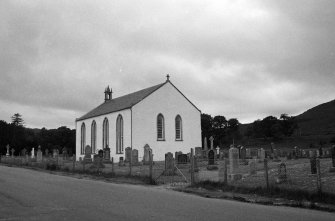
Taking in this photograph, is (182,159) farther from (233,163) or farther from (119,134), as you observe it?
(119,134)

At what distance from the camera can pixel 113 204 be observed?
410 inches

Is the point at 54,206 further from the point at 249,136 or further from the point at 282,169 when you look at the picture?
the point at 249,136

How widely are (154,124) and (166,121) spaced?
1819 mm

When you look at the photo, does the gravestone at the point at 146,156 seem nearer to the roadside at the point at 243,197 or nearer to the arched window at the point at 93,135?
the arched window at the point at 93,135

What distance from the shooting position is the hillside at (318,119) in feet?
430

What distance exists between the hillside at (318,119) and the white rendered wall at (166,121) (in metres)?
83.6

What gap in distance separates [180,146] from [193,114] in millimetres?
4863

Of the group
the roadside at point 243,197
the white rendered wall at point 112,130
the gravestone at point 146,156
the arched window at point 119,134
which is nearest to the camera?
the roadside at point 243,197

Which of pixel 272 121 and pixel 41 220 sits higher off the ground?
pixel 272 121

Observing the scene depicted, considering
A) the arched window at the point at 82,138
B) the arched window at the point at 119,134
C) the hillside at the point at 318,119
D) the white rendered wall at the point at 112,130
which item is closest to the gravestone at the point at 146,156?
the white rendered wall at the point at 112,130

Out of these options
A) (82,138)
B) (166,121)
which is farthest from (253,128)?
(166,121)

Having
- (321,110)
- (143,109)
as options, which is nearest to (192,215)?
(143,109)

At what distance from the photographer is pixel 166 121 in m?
47.1

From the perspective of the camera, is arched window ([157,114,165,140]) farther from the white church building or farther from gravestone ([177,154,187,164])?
gravestone ([177,154,187,164])
